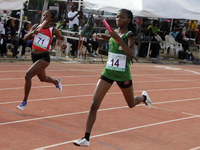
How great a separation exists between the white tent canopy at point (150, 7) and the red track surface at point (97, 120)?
729cm

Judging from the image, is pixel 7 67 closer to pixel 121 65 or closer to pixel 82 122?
pixel 82 122

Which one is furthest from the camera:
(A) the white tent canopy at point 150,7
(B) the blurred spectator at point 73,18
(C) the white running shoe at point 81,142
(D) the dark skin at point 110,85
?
(B) the blurred spectator at point 73,18

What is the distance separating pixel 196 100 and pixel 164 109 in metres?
1.83

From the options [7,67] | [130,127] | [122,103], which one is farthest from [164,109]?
[7,67]

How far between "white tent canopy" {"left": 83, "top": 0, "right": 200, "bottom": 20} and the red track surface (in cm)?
729

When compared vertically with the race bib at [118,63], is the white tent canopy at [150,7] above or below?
above

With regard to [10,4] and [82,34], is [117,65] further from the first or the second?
[82,34]

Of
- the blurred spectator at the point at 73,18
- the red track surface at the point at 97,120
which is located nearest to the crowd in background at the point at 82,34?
the blurred spectator at the point at 73,18

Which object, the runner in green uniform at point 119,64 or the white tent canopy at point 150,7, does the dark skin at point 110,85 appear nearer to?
the runner in green uniform at point 119,64

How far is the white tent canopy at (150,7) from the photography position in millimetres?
15884

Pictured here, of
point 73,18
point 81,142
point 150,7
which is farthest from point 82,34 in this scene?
point 81,142

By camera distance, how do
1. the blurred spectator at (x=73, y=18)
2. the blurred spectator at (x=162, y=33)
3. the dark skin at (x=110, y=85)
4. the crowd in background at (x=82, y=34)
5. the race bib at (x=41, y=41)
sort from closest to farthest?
1. the dark skin at (x=110, y=85)
2. the race bib at (x=41, y=41)
3. the crowd in background at (x=82, y=34)
4. the blurred spectator at (x=73, y=18)
5. the blurred spectator at (x=162, y=33)

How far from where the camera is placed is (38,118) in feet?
18.4

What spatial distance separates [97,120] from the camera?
577 cm
